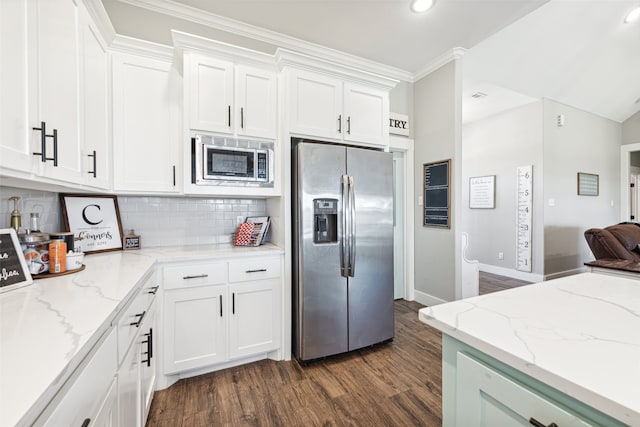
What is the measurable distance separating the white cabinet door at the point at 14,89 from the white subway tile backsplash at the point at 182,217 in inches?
48.2

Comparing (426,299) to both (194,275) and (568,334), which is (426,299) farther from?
(568,334)

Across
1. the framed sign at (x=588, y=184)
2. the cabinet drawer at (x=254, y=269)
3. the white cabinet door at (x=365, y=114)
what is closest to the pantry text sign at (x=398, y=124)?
the white cabinet door at (x=365, y=114)

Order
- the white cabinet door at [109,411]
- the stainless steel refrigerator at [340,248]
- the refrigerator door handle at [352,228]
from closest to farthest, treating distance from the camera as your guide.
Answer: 1. the white cabinet door at [109,411]
2. the stainless steel refrigerator at [340,248]
3. the refrigerator door handle at [352,228]

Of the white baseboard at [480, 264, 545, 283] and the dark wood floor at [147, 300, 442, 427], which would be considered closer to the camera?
the dark wood floor at [147, 300, 442, 427]

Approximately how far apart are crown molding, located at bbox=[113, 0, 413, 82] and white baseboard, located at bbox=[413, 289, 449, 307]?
9.16 feet

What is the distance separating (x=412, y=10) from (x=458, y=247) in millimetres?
2352

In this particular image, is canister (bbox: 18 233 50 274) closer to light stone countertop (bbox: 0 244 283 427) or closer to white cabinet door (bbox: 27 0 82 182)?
light stone countertop (bbox: 0 244 283 427)

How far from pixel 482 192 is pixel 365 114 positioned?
3.76 meters

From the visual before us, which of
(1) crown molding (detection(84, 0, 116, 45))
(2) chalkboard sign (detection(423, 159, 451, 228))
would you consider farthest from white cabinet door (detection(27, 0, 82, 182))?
(2) chalkboard sign (detection(423, 159, 451, 228))

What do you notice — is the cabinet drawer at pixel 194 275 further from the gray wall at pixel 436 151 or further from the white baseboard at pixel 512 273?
the white baseboard at pixel 512 273

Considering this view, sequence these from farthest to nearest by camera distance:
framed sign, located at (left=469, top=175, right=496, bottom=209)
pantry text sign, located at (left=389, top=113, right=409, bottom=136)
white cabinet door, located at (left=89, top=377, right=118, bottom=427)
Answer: framed sign, located at (left=469, top=175, right=496, bottom=209), pantry text sign, located at (left=389, top=113, right=409, bottom=136), white cabinet door, located at (left=89, top=377, right=118, bottom=427)

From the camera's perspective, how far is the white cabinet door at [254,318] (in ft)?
6.70

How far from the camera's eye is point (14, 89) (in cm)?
94

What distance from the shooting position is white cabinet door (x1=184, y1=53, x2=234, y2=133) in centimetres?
201
